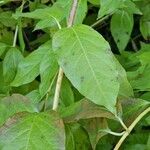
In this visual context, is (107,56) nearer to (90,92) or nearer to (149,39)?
(90,92)

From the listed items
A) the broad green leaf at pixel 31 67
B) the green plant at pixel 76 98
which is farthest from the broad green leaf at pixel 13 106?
the broad green leaf at pixel 31 67

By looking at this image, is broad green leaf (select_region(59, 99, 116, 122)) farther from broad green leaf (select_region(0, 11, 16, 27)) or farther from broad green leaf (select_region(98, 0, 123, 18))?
broad green leaf (select_region(0, 11, 16, 27))

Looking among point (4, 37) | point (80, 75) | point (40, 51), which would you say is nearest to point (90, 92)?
point (80, 75)

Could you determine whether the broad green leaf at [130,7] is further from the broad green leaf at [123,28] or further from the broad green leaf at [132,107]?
the broad green leaf at [132,107]

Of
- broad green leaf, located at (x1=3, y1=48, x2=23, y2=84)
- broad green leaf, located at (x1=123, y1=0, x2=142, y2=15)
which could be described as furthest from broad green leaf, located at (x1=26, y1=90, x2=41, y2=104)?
broad green leaf, located at (x1=123, y1=0, x2=142, y2=15)

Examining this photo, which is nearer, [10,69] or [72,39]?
[72,39]

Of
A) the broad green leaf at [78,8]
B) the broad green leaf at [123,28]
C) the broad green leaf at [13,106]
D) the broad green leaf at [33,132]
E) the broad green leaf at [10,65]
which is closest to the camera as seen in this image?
the broad green leaf at [33,132]

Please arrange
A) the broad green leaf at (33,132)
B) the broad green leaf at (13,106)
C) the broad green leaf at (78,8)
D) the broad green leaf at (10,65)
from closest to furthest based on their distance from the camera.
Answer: the broad green leaf at (33,132)
the broad green leaf at (13,106)
the broad green leaf at (78,8)
the broad green leaf at (10,65)

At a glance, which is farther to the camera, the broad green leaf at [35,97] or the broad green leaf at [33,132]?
the broad green leaf at [35,97]
